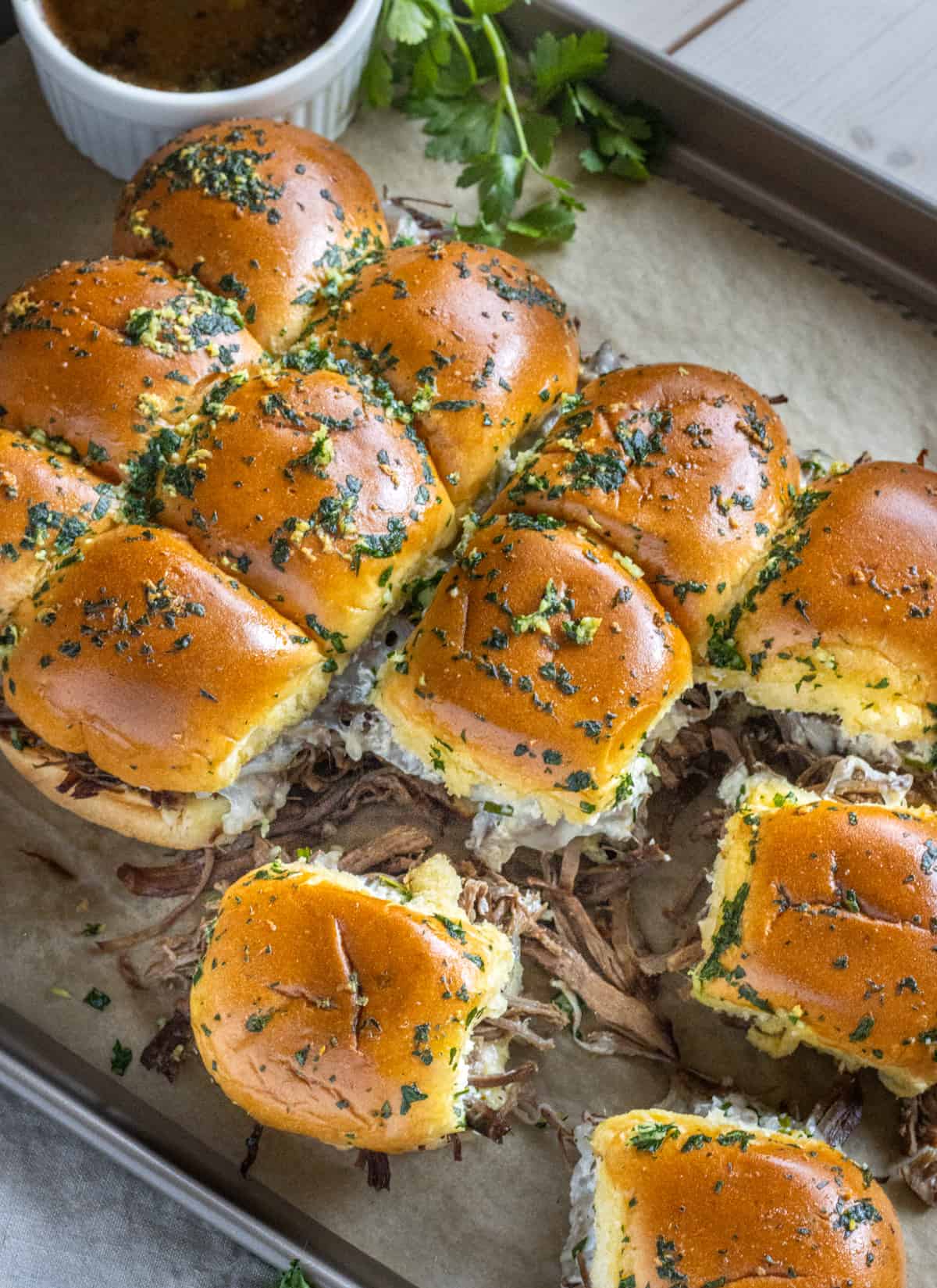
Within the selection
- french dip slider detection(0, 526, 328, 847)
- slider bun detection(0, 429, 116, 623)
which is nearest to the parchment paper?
french dip slider detection(0, 526, 328, 847)

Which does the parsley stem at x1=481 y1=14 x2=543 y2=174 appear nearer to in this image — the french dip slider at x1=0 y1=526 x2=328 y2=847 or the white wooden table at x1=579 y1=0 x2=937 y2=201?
the white wooden table at x1=579 y1=0 x2=937 y2=201

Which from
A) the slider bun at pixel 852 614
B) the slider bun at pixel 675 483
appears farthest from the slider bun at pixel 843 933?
the slider bun at pixel 675 483

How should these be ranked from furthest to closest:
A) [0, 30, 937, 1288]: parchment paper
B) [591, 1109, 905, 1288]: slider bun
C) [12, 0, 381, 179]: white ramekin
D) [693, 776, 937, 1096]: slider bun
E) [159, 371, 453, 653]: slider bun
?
[12, 0, 381, 179]: white ramekin, [0, 30, 937, 1288]: parchment paper, [159, 371, 453, 653]: slider bun, [693, 776, 937, 1096]: slider bun, [591, 1109, 905, 1288]: slider bun

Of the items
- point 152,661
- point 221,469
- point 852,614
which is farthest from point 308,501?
point 852,614

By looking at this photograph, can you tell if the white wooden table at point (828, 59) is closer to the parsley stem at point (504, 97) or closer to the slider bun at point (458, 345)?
the parsley stem at point (504, 97)

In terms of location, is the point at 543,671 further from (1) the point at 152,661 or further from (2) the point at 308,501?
(1) the point at 152,661

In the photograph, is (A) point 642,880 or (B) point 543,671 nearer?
(B) point 543,671
